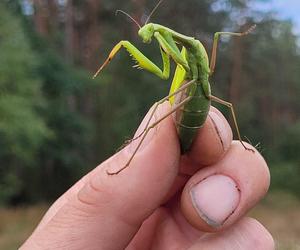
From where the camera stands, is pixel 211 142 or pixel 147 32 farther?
pixel 211 142

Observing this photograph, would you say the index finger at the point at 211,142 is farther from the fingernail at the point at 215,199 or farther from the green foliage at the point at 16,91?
the green foliage at the point at 16,91

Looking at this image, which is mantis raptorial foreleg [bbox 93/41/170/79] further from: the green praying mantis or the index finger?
the index finger

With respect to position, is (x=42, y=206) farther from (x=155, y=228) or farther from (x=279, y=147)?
(x=155, y=228)

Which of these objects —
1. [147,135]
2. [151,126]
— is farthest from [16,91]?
[151,126]

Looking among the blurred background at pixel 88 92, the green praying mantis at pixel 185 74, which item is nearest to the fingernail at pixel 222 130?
the green praying mantis at pixel 185 74

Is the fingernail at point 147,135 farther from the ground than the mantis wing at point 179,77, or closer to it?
closer to it

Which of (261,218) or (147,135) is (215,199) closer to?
(147,135)
